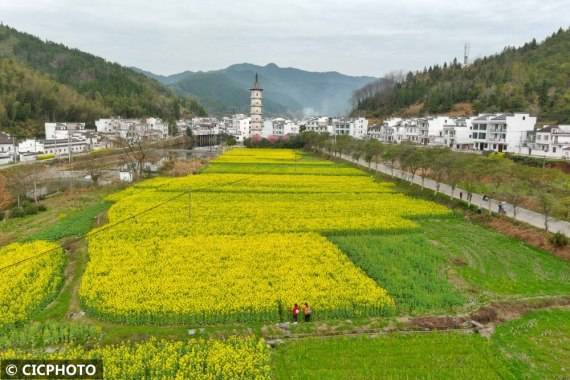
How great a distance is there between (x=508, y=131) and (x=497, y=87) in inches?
1515

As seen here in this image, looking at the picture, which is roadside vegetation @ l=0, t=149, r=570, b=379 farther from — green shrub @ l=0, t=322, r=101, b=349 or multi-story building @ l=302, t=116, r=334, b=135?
multi-story building @ l=302, t=116, r=334, b=135

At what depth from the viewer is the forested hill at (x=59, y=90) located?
84188 millimetres

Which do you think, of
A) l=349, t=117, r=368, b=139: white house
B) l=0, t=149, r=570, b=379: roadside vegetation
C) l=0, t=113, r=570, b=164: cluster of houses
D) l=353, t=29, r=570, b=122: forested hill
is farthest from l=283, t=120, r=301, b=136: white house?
l=0, t=149, r=570, b=379: roadside vegetation

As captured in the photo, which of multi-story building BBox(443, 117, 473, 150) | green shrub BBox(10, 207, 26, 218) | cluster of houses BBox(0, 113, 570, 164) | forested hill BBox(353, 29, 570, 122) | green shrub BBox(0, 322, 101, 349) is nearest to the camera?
green shrub BBox(0, 322, 101, 349)

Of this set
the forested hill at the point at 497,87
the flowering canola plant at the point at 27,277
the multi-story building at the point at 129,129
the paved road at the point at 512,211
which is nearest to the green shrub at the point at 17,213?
the flowering canola plant at the point at 27,277

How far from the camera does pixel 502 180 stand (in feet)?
101

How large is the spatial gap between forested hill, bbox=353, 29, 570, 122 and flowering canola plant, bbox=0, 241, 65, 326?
74.8 metres

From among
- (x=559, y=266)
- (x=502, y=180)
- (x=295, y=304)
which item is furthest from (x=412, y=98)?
(x=295, y=304)

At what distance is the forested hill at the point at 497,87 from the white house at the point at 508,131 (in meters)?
14.5

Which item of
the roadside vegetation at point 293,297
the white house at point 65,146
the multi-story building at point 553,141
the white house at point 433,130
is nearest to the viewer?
the roadside vegetation at point 293,297

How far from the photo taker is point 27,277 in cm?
1662

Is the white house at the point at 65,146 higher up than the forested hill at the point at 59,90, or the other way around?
the forested hill at the point at 59,90

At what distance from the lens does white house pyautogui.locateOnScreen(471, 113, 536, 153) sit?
56.9 metres

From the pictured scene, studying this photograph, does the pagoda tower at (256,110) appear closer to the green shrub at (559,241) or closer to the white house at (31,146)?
the white house at (31,146)
